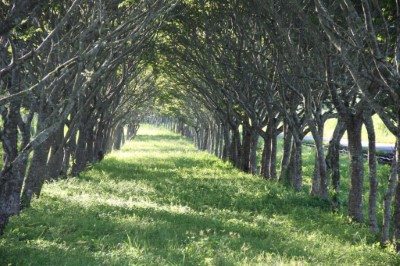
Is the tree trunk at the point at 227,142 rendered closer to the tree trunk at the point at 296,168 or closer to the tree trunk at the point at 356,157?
the tree trunk at the point at 296,168

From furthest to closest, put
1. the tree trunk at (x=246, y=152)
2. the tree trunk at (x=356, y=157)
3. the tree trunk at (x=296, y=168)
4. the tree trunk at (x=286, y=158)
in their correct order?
the tree trunk at (x=246, y=152)
the tree trunk at (x=286, y=158)
the tree trunk at (x=296, y=168)
the tree trunk at (x=356, y=157)

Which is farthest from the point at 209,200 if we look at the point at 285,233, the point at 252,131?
the point at 252,131

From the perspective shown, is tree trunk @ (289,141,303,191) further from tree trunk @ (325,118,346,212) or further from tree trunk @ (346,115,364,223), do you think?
tree trunk @ (346,115,364,223)

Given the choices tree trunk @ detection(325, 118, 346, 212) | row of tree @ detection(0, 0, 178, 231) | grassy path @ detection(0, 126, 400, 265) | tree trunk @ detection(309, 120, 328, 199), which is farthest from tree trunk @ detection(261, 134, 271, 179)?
row of tree @ detection(0, 0, 178, 231)

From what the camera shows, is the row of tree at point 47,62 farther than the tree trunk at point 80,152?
No

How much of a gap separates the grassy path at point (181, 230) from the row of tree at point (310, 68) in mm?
1266

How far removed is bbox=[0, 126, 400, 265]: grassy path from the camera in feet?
26.3

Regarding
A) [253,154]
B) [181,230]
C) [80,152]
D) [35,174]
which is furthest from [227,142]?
[181,230]

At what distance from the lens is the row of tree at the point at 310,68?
374 inches

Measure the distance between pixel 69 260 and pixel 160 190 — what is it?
9535mm

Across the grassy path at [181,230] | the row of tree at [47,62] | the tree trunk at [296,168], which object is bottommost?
the grassy path at [181,230]

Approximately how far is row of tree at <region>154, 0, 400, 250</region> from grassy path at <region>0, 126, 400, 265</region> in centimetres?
127

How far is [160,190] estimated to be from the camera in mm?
17047

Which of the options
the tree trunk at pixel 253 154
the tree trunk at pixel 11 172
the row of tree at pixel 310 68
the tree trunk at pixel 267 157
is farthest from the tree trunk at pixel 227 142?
the tree trunk at pixel 11 172
